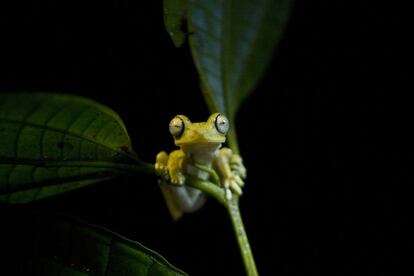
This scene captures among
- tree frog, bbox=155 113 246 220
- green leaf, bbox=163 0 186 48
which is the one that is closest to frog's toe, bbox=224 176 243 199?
tree frog, bbox=155 113 246 220

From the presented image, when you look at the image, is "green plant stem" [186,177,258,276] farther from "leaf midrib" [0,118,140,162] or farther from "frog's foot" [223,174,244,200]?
"leaf midrib" [0,118,140,162]

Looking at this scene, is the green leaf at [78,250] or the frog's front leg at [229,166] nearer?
the green leaf at [78,250]

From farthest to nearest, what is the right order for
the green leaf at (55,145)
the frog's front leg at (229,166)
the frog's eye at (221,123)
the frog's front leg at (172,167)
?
1. the frog's front leg at (229,166)
2. the frog's eye at (221,123)
3. the frog's front leg at (172,167)
4. the green leaf at (55,145)

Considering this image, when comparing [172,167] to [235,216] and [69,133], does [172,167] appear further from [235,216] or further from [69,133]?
[69,133]

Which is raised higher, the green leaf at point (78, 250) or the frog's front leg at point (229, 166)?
the green leaf at point (78, 250)

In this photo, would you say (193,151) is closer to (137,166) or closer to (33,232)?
(137,166)

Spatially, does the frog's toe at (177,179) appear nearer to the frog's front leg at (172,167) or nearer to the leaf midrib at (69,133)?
the frog's front leg at (172,167)

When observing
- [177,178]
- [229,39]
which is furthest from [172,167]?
[229,39]

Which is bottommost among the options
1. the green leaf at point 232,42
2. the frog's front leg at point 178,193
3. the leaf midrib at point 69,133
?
the frog's front leg at point 178,193

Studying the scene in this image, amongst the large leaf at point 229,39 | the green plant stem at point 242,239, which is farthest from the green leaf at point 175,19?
the green plant stem at point 242,239
